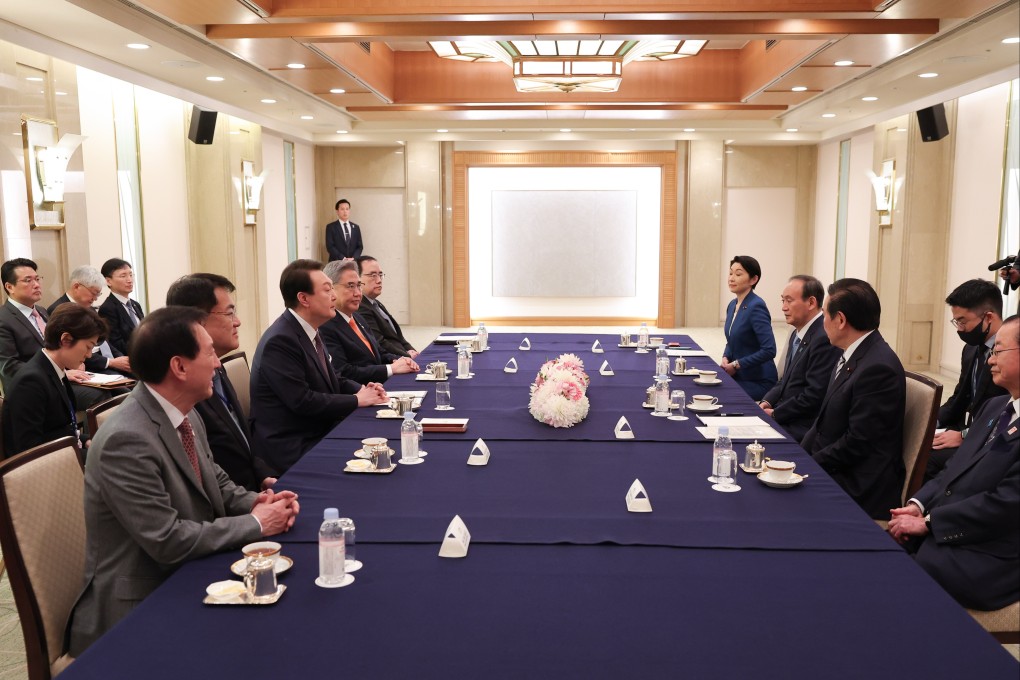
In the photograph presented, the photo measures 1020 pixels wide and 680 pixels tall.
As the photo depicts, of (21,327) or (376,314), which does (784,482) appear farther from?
(21,327)

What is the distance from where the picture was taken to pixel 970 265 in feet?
29.4

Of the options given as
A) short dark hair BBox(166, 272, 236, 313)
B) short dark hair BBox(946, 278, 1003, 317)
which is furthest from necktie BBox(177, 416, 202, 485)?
short dark hair BBox(946, 278, 1003, 317)

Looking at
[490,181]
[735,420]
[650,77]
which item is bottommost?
[735,420]

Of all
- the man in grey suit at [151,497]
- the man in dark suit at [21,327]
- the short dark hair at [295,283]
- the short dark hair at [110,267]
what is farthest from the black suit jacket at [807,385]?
the short dark hair at [110,267]

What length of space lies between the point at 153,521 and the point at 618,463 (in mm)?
1605

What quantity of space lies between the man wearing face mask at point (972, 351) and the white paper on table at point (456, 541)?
2.98m

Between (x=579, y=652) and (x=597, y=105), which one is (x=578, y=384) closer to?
(x=579, y=652)

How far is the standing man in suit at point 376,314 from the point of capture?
6.29m

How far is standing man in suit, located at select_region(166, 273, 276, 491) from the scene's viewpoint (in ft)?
10.6

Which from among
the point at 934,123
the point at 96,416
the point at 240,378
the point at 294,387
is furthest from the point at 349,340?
the point at 934,123

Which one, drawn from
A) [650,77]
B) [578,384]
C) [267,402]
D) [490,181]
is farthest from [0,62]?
[490,181]

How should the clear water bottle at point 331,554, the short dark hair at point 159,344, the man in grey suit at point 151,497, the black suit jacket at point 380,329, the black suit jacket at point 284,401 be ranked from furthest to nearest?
1. the black suit jacket at point 380,329
2. the black suit jacket at point 284,401
3. the short dark hair at point 159,344
4. the man in grey suit at point 151,497
5. the clear water bottle at point 331,554

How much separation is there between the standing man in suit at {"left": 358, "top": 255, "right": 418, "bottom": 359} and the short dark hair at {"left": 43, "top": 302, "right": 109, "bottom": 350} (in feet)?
6.98

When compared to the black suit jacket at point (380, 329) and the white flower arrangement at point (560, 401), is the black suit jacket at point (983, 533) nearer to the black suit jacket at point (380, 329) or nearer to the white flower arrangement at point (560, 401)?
the white flower arrangement at point (560, 401)
